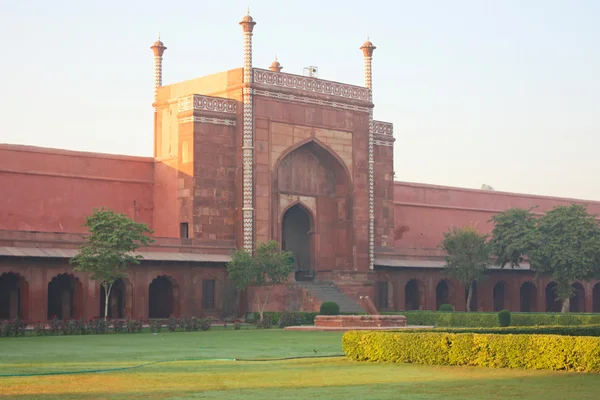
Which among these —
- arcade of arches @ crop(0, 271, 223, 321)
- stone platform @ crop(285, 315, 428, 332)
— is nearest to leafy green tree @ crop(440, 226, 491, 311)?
stone platform @ crop(285, 315, 428, 332)

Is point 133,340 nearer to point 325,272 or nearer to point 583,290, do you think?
point 325,272

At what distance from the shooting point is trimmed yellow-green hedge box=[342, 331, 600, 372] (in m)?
15.9

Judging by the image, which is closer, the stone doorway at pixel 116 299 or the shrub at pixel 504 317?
the shrub at pixel 504 317

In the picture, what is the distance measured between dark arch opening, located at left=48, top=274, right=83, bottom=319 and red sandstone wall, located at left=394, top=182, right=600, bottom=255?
603 inches

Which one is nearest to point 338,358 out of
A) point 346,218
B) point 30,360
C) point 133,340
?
point 30,360

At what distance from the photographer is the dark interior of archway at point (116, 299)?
37000 mm

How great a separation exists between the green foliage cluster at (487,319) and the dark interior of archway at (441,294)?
9.92 meters

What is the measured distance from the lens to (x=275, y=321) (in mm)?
36438

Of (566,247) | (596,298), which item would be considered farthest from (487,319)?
(596,298)

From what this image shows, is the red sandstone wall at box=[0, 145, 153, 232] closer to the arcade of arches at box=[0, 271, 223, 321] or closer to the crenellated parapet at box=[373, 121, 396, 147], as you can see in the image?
the arcade of arches at box=[0, 271, 223, 321]

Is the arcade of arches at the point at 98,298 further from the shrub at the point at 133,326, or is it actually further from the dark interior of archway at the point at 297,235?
the dark interior of archway at the point at 297,235

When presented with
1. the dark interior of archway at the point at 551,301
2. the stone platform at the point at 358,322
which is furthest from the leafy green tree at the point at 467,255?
the stone platform at the point at 358,322

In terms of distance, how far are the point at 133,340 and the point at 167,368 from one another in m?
9.87

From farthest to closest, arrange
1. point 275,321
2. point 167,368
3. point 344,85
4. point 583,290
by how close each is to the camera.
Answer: point 583,290 → point 344,85 → point 275,321 → point 167,368
